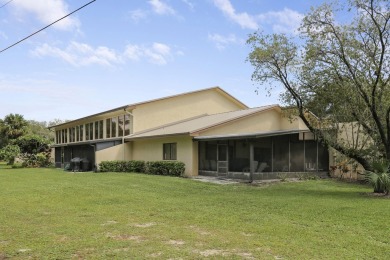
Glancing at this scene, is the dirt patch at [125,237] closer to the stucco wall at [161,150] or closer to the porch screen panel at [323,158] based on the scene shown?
the stucco wall at [161,150]

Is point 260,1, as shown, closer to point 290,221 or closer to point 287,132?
point 290,221

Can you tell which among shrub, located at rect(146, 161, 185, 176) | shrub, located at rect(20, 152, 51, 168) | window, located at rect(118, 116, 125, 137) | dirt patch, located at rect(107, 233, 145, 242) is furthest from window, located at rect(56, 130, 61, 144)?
dirt patch, located at rect(107, 233, 145, 242)

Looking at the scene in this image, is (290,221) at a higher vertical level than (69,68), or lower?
lower

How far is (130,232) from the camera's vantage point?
755cm

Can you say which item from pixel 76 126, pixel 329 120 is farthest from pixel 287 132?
pixel 76 126

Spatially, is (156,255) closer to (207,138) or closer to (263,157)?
(263,157)

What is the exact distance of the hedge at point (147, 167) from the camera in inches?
875

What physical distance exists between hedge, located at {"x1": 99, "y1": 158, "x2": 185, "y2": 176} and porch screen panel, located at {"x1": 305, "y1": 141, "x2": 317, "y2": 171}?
7.14m

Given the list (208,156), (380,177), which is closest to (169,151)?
(208,156)

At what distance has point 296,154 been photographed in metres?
21.7

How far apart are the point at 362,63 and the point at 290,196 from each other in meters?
5.68

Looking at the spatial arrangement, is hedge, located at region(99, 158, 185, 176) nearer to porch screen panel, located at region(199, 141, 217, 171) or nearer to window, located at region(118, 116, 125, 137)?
porch screen panel, located at region(199, 141, 217, 171)

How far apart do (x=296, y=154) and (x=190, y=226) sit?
14713 mm

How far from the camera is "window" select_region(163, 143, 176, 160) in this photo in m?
24.1
